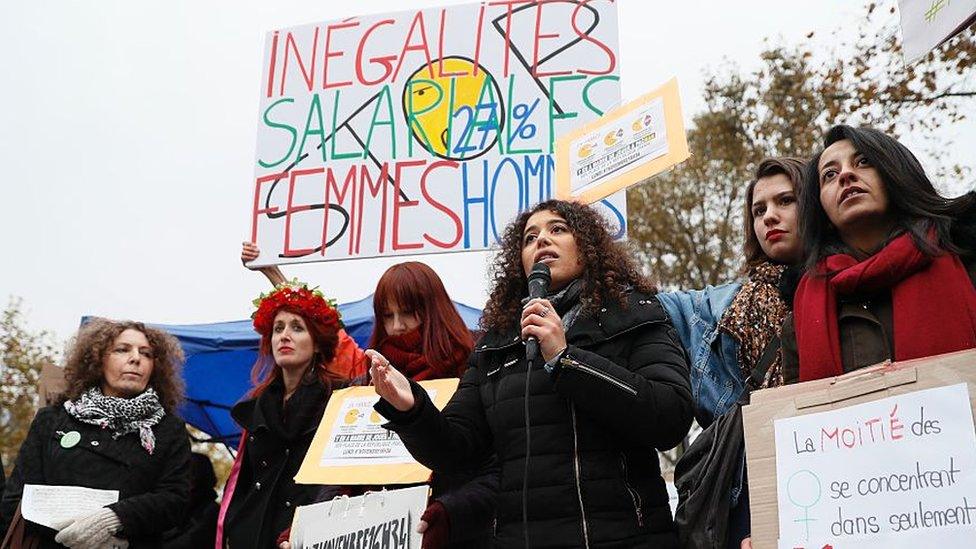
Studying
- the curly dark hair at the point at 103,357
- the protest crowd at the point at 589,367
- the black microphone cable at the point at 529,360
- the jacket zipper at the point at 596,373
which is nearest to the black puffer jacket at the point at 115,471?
the protest crowd at the point at 589,367

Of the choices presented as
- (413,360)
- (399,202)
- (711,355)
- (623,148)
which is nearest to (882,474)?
(711,355)

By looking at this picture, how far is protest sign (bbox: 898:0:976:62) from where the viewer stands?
2875mm

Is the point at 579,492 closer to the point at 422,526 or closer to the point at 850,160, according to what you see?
the point at 422,526

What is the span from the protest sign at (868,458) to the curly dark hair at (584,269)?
Answer: 2.83 ft

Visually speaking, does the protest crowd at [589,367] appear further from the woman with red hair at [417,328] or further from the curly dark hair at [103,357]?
the curly dark hair at [103,357]

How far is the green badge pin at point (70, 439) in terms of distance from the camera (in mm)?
4109

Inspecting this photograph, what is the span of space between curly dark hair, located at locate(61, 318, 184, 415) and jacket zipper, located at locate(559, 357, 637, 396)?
272 cm

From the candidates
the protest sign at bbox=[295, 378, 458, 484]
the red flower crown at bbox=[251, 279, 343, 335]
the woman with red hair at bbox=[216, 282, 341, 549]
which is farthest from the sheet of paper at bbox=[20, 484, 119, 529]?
the protest sign at bbox=[295, 378, 458, 484]

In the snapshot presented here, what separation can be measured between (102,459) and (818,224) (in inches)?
123

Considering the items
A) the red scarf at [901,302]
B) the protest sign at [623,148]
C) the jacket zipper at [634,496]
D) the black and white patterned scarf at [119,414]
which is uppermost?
the protest sign at [623,148]

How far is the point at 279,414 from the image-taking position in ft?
12.8

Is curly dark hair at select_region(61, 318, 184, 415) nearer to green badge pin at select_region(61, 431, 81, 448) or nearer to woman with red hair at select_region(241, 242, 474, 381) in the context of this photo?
green badge pin at select_region(61, 431, 81, 448)

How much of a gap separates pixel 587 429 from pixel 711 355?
0.65 metres

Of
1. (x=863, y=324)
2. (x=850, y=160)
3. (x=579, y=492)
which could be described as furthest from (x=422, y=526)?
(x=850, y=160)
